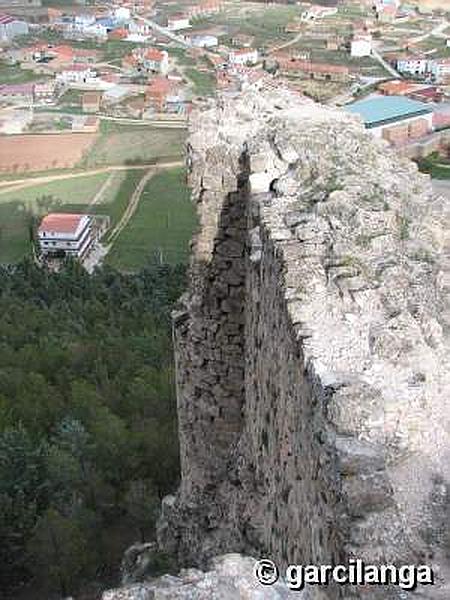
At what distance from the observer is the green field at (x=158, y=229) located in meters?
28.5

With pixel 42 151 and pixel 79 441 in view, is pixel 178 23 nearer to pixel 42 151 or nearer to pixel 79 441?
pixel 42 151

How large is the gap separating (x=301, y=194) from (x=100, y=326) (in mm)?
13693

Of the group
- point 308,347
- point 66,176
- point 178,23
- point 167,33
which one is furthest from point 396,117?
point 308,347

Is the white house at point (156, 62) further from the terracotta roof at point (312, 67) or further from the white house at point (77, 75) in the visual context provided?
the terracotta roof at point (312, 67)

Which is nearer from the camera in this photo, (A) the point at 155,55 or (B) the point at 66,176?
(B) the point at 66,176

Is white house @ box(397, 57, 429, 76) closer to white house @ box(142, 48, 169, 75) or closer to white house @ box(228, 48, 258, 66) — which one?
white house @ box(228, 48, 258, 66)

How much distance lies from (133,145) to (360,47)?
25.1 meters

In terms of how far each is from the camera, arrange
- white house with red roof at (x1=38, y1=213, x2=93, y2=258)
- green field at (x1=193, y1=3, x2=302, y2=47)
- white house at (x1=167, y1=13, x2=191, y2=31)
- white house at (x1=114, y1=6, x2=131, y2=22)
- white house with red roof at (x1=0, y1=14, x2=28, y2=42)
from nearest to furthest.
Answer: white house with red roof at (x1=38, y1=213, x2=93, y2=258)
green field at (x1=193, y1=3, x2=302, y2=47)
white house with red roof at (x1=0, y1=14, x2=28, y2=42)
white house at (x1=167, y1=13, x2=191, y2=31)
white house at (x1=114, y1=6, x2=131, y2=22)

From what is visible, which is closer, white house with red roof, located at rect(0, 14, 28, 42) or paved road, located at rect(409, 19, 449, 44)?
paved road, located at rect(409, 19, 449, 44)

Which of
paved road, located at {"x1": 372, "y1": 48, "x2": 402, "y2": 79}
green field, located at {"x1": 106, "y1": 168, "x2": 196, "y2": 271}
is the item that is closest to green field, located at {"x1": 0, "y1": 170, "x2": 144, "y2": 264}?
green field, located at {"x1": 106, "y1": 168, "x2": 196, "y2": 271}

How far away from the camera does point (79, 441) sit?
12.2m

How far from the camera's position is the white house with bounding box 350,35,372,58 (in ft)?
190

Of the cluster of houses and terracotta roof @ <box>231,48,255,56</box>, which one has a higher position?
terracotta roof @ <box>231,48,255,56</box>

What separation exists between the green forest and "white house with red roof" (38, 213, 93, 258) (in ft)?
A: 30.8
